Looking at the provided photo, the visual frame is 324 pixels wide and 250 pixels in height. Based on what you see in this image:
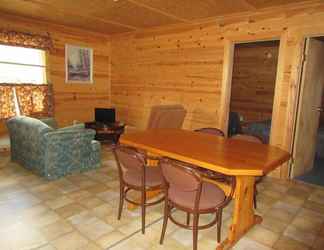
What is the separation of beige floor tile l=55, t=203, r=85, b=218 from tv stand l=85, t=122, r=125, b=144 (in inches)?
104

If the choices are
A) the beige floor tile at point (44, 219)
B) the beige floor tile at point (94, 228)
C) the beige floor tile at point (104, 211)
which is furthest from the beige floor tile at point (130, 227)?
the beige floor tile at point (44, 219)

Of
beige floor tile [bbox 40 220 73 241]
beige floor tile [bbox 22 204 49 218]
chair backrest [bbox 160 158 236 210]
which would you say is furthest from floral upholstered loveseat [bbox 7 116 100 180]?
chair backrest [bbox 160 158 236 210]

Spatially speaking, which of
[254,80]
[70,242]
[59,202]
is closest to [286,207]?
[70,242]

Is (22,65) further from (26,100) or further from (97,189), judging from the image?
(97,189)

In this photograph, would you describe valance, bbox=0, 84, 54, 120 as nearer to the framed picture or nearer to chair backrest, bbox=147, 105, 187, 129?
the framed picture

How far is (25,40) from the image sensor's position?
4.90 meters

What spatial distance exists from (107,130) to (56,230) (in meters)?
3.14

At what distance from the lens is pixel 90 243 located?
2.20 m

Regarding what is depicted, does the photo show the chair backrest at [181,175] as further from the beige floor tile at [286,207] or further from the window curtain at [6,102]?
the window curtain at [6,102]

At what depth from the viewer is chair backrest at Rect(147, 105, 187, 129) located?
3.83 metres

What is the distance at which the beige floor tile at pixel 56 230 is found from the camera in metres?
2.28

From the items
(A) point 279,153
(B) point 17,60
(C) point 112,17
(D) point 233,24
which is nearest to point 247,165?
(A) point 279,153

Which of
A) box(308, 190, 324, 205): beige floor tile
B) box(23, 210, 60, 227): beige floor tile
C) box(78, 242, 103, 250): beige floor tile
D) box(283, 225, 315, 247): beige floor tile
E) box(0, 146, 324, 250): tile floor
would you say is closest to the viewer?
box(78, 242, 103, 250): beige floor tile

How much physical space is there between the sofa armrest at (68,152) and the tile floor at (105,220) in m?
0.18
